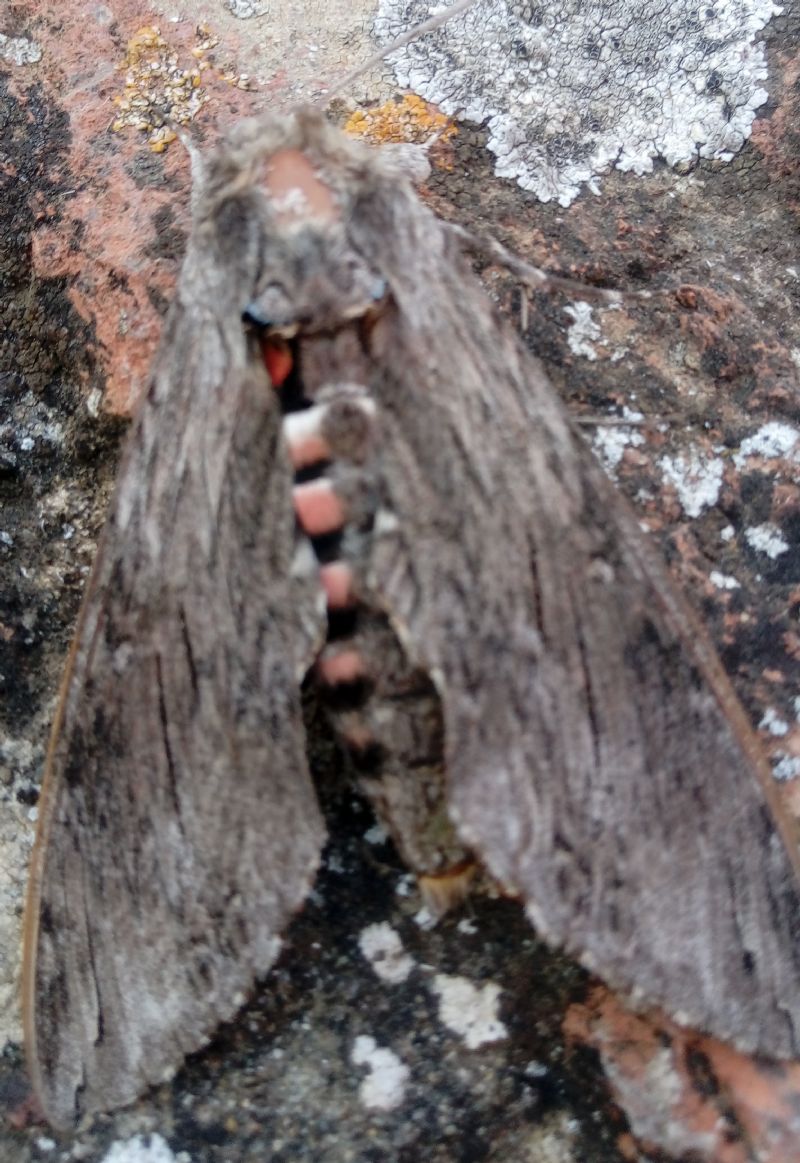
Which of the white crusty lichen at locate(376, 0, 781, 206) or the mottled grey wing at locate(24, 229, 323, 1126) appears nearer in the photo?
the mottled grey wing at locate(24, 229, 323, 1126)

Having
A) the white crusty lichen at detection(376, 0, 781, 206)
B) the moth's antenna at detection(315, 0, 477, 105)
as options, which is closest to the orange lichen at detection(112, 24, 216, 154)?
the moth's antenna at detection(315, 0, 477, 105)

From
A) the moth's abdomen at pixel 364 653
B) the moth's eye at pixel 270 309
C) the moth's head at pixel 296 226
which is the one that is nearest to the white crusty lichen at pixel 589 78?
the moth's head at pixel 296 226

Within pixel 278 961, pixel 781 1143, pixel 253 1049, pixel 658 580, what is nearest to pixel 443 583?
pixel 658 580

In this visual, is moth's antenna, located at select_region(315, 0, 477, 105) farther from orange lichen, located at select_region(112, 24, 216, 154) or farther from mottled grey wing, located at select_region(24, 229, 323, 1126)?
mottled grey wing, located at select_region(24, 229, 323, 1126)

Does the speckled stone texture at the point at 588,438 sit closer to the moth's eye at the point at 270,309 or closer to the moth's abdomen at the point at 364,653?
the moth's abdomen at the point at 364,653

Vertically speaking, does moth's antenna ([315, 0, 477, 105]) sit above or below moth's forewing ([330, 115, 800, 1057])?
above

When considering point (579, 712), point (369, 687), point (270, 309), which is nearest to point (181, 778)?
point (369, 687)

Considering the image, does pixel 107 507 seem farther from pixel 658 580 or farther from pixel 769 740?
Answer: pixel 769 740

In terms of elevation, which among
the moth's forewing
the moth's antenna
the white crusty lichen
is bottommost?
the moth's forewing
